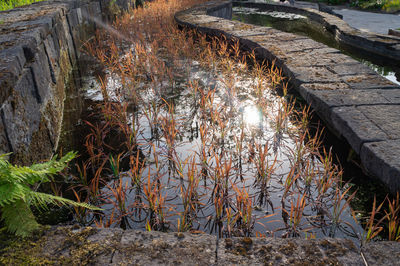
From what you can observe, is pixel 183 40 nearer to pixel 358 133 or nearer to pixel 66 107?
pixel 66 107

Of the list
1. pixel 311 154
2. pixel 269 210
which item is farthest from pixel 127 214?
pixel 311 154

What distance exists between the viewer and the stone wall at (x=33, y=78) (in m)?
1.84

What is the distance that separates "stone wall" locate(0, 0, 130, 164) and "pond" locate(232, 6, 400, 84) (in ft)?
11.8

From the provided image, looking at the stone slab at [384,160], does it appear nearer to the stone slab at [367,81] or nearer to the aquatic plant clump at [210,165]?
the aquatic plant clump at [210,165]

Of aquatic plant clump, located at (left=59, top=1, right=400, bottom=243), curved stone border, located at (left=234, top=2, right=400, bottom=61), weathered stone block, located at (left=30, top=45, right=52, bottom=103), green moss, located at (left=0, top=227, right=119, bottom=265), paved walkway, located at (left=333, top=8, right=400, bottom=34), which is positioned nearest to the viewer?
green moss, located at (left=0, top=227, right=119, bottom=265)

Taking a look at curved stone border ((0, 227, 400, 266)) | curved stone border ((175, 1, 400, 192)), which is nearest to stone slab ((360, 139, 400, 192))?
curved stone border ((175, 1, 400, 192))

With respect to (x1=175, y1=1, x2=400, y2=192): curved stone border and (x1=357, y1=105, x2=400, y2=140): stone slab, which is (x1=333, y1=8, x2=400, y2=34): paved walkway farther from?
(x1=357, y1=105, x2=400, y2=140): stone slab

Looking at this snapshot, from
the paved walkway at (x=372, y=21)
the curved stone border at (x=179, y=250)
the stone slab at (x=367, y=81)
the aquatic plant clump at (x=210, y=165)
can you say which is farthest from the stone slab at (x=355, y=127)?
the paved walkway at (x=372, y=21)

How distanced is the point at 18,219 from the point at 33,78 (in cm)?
131

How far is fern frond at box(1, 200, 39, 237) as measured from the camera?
4.44 ft

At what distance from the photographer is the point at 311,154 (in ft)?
7.93

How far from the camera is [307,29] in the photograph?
6641mm

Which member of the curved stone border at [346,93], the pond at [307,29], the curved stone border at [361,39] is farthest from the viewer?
the curved stone border at [361,39]

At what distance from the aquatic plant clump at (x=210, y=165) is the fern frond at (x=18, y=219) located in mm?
319
